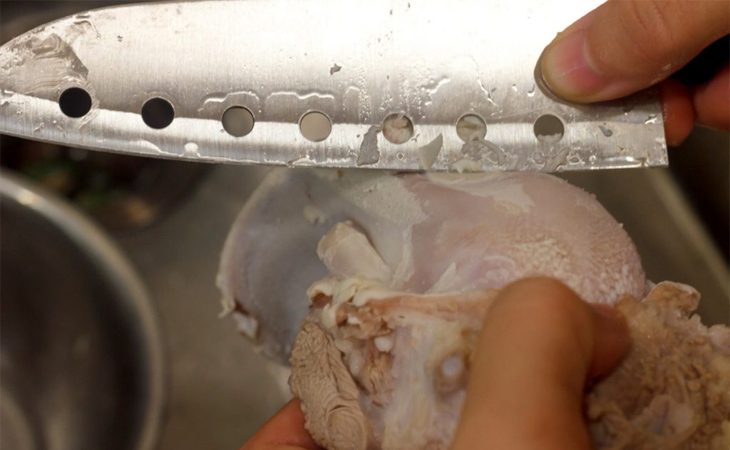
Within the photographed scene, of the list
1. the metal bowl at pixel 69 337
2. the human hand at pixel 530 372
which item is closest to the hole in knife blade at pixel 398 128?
the human hand at pixel 530 372

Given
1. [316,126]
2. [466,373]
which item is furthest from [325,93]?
[466,373]

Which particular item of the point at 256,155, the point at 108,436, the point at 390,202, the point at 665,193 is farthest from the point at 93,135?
the point at 665,193

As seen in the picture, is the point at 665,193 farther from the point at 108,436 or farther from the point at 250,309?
the point at 108,436

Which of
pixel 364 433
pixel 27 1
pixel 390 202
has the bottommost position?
pixel 364 433

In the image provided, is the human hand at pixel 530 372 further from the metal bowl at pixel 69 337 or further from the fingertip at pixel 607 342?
the metal bowl at pixel 69 337

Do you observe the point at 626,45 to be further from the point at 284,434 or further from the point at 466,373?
the point at 284,434

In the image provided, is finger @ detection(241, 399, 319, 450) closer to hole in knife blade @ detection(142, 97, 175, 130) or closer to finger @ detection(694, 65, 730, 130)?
hole in knife blade @ detection(142, 97, 175, 130)
